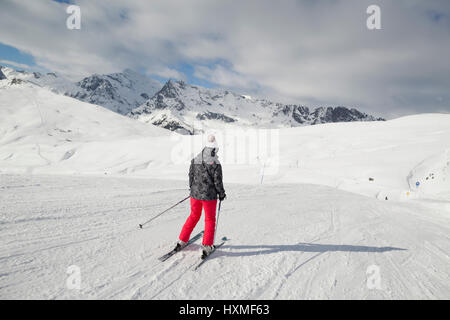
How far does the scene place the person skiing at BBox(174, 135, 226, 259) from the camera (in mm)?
4500

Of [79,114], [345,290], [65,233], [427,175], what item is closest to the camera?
[345,290]

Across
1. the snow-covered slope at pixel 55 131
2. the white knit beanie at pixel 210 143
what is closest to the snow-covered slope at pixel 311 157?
the snow-covered slope at pixel 55 131

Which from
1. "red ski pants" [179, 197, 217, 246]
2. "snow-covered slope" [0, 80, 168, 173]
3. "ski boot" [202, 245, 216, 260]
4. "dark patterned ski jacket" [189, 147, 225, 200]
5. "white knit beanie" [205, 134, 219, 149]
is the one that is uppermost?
"snow-covered slope" [0, 80, 168, 173]

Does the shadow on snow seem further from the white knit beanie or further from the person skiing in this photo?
the white knit beanie

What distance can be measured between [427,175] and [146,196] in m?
26.0

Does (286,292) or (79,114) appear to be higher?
(79,114)

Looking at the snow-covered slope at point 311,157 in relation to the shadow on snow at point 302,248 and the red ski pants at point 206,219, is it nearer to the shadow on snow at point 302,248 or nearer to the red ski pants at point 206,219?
the shadow on snow at point 302,248

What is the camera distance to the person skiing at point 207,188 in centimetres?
450

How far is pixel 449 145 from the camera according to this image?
86.9ft

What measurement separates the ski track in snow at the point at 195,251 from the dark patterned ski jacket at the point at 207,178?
1253 millimetres

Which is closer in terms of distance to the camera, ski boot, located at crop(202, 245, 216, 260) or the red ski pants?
ski boot, located at crop(202, 245, 216, 260)

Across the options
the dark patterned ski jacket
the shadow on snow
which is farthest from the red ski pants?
the shadow on snow
